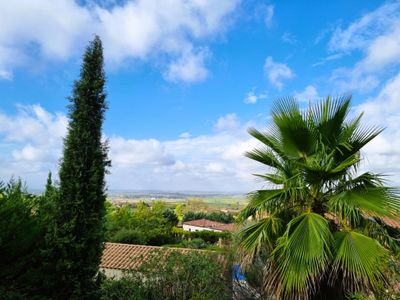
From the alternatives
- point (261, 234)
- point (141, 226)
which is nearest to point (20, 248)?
point (261, 234)

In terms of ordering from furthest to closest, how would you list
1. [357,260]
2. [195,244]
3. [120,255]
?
[195,244], [120,255], [357,260]

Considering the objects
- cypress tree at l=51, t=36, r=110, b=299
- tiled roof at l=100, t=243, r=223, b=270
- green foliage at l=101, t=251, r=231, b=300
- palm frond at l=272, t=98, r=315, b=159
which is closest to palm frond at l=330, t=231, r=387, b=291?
palm frond at l=272, t=98, r=315, b=159

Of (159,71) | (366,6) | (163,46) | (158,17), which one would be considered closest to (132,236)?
(159,71)

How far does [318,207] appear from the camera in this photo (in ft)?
15.1

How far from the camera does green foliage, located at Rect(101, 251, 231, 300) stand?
564cm

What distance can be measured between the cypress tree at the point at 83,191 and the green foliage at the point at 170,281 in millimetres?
594

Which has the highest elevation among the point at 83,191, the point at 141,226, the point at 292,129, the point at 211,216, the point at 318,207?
the point at 292,129

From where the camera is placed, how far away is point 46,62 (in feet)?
27.0

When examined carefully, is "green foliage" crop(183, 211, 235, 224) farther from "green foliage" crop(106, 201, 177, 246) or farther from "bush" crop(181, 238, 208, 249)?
"bush" crop(181, 238, 208, 249)

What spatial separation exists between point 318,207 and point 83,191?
13.9 ft

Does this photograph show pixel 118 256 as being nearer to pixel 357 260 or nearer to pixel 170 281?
pixel 170 281

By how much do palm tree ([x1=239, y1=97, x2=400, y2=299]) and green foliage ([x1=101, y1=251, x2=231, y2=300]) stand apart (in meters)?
1.38

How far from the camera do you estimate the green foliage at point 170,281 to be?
18.5 feet

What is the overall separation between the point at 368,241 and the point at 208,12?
5.91m
